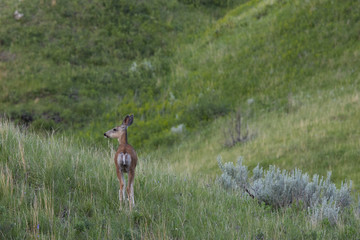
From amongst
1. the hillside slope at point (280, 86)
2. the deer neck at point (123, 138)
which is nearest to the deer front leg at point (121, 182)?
the deer neck at point (123, 138)

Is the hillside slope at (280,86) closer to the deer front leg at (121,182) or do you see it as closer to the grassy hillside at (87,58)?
the grassy hillside at (87,58)

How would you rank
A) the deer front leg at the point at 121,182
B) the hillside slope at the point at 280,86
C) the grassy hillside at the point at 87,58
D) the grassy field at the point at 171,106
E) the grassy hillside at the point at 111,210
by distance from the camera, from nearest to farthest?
the grassy hillside at the point at 111,210
the deer front leg at the point at 121,182
the grassy field at the point at 171,106
the hillside slope at the point at 280,86
the grassy hillside at the point at 87,58

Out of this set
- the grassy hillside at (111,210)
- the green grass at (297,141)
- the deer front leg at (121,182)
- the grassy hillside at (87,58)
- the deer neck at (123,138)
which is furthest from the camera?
the grassy hillside at (87,58)

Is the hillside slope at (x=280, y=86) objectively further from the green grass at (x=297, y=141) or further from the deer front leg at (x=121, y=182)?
the deer front leg at (x=121, y=182)

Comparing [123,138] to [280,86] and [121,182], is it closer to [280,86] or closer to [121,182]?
[121,182]

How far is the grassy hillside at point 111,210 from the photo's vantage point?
148 inches

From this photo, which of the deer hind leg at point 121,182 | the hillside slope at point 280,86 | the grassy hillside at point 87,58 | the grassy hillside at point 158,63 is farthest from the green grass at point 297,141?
the deer hind leg at point 121,182

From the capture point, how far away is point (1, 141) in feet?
18.7

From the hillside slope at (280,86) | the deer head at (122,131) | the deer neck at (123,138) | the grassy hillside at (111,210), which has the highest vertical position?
the hillside slope at (280,86)

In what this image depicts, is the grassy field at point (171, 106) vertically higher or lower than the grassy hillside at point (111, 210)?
higher

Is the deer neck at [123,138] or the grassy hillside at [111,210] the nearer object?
the grassy hillside at [111,210]

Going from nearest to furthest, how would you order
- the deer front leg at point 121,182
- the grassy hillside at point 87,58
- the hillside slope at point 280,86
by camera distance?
1. the deer front leg at point 121,182
2. the hillside slope at point 280,86
3. the grassy hillside at point 87,58

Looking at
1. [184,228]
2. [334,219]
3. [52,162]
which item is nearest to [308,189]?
[334,219]

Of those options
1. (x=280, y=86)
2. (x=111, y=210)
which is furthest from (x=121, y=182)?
(x=280, y=86)
